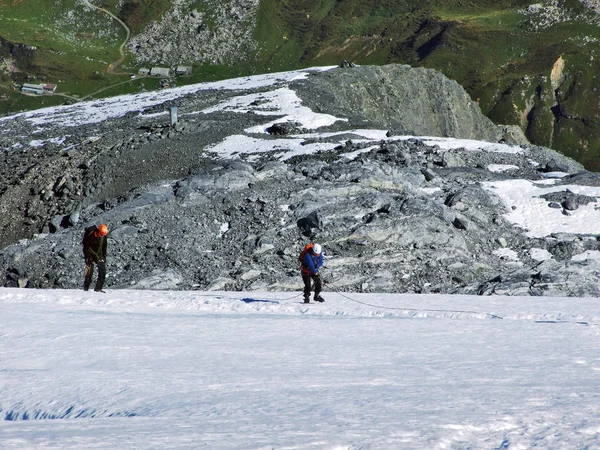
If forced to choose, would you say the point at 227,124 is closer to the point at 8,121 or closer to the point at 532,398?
the point at 8,121

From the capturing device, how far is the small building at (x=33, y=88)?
156m

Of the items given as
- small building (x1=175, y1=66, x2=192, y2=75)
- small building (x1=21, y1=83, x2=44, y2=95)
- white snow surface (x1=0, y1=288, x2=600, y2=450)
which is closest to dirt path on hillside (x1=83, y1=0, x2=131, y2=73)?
small building (x1=175, y1=66, x2=192, y2=75)

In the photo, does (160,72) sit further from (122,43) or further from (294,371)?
(294,371)

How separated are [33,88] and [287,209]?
140 meters

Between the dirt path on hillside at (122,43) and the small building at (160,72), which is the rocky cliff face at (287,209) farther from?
the dirt path on hillside at (122,43)

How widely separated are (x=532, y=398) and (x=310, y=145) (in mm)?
32970

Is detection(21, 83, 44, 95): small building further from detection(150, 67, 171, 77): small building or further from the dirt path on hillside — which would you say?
detection(150, 67, 171, 77): small building

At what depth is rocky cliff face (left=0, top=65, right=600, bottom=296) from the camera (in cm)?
2928

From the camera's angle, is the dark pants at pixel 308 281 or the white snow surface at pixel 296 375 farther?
the dark pants at pixel 308 281

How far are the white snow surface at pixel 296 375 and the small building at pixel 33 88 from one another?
481ft

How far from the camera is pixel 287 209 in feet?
107

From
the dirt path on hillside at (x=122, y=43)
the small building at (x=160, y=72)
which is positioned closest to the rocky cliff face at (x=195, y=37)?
the dirt path on hillside at (x=122, y=43)

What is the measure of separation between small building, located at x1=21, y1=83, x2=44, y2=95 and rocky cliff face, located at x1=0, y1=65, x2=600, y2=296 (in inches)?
4555

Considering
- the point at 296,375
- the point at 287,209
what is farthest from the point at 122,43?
the point at 296,375
